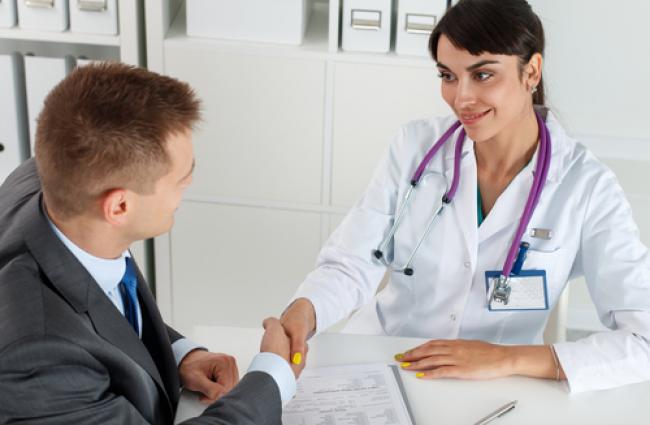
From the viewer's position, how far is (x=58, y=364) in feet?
3.43

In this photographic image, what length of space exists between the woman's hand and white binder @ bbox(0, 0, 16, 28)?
5.26 ft

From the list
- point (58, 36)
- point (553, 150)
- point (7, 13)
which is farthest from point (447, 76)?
point (7, 13)

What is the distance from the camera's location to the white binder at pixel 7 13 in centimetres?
244

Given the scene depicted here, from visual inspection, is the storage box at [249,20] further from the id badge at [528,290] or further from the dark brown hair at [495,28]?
the id badge at [528,290]

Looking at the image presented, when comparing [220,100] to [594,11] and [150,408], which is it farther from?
[150,408]

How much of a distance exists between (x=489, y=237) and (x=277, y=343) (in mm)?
521

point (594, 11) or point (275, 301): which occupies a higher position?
point (594, 11)

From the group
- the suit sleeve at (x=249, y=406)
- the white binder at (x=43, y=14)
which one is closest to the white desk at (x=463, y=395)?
the suit sleeve at (x=249, y=406)

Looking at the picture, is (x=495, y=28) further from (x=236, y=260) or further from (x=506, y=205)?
(x=236, y=260)

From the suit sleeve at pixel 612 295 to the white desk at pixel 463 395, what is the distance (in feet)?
0.11

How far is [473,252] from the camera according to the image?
5.53 feet

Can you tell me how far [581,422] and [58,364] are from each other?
0.80 m

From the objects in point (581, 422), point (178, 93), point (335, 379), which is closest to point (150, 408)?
point (335, 379)

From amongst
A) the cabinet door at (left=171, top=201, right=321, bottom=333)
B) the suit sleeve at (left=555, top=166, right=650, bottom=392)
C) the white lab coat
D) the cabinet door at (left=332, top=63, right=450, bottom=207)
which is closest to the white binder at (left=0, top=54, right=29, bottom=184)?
the cabinet door at (left=171, top=201, right=321, bottom=333)
